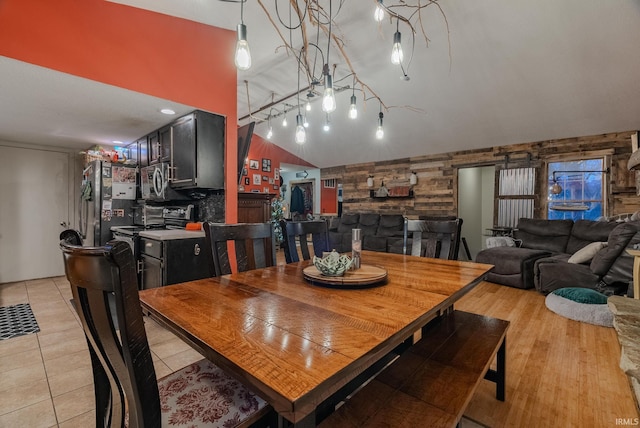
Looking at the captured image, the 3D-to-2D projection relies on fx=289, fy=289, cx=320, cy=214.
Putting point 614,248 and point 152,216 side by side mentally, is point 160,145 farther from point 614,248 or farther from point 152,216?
point 614,248

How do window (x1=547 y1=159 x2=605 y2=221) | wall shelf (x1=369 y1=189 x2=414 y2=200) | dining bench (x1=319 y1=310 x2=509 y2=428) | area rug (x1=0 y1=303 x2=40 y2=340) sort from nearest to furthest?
1. dining bench (x1=319 y1=310 x2=509 y2=428)
2. area rug (x1=0 y1=303 x2=40 y2=340)
3. window (x1=547 y1=159 x2=605 y2=221)
4. wall shelf (x1=369 y1=189 x2=414 y2=200)

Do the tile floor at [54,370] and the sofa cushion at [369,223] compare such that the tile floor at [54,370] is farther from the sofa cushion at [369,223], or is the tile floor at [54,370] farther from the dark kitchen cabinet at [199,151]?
the sofa cushion at [369,223]

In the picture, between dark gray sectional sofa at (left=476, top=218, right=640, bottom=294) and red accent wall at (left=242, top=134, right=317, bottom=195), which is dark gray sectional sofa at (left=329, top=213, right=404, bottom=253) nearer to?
dark gray sectional sofa at (left=476, top=218, right=640, bottom=294)

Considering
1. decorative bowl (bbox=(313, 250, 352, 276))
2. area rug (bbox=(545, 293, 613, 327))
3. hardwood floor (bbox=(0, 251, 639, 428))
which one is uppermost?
decorative bowl (bbox=(313, 250, 352, 276))

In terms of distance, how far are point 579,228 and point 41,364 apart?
21.0 ft

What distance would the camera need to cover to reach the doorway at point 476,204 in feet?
21.3

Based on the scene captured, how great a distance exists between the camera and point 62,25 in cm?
217

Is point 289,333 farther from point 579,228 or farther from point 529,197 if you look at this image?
point 529,197

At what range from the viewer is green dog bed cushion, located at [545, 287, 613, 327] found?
279 centimetres

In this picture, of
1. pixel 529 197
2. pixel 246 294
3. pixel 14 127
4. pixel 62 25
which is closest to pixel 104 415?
pixel 246 294

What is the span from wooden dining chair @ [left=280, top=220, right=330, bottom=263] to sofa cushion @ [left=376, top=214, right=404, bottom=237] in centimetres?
408

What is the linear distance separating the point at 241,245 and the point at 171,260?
130 cm

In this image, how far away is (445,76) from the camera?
4.14 metres

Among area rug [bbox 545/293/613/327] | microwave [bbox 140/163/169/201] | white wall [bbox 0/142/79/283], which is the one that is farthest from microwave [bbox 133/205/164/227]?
area rug [bbox 545/293/613/327]
